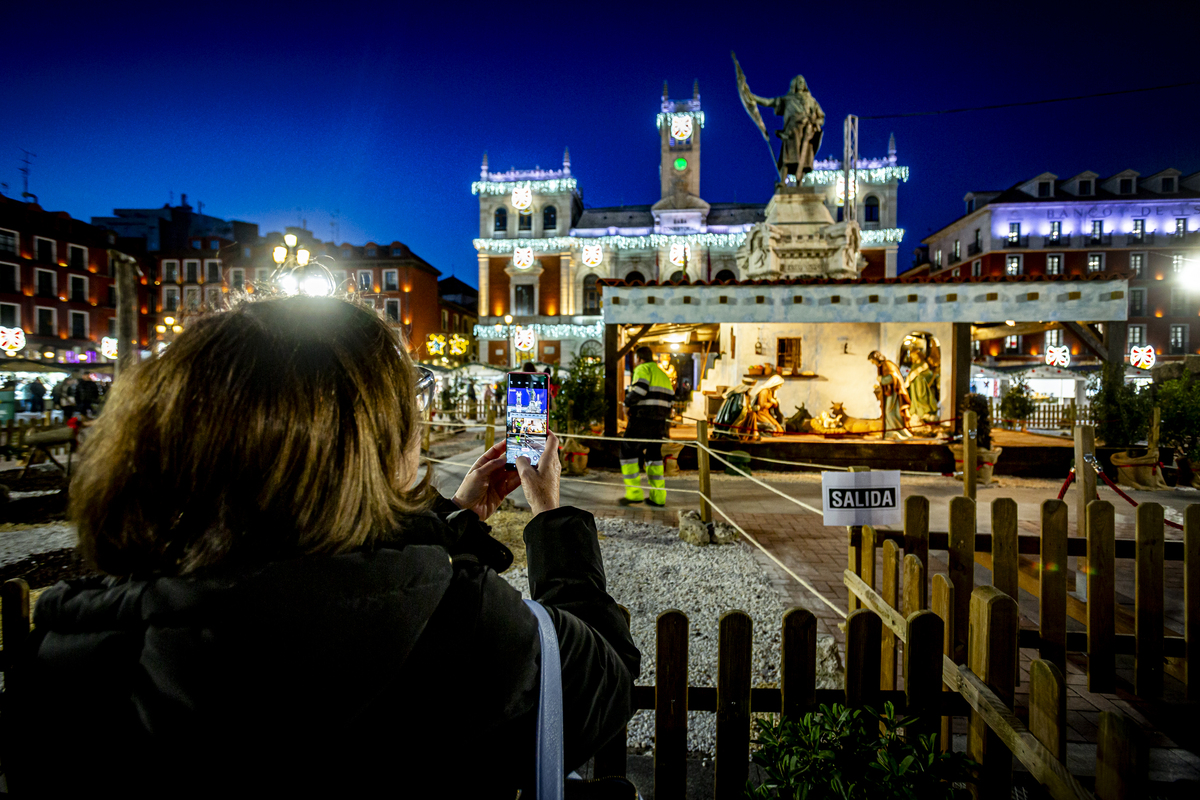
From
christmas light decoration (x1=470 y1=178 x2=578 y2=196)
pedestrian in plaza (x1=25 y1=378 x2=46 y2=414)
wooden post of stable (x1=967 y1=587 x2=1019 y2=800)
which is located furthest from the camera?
christmas light decoration (x1=470 y1=178 x2=578 y2=196)

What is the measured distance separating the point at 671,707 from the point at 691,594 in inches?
113

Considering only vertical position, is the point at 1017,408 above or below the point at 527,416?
below

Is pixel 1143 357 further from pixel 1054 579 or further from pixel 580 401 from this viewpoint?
pixel 1054 579

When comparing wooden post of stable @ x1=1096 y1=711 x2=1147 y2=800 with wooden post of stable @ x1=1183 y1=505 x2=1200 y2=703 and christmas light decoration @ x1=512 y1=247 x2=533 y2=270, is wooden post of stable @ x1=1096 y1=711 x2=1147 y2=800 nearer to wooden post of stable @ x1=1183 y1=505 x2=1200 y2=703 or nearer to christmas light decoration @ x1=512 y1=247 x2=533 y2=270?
wooden post of stable @ x1=1183 y1=505 x2=1200 y2=703

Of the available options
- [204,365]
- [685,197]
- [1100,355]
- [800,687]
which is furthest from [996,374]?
[204,365]

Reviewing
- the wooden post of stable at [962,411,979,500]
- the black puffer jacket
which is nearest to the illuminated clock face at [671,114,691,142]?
the wooden post of stable at [962,411,979,500]

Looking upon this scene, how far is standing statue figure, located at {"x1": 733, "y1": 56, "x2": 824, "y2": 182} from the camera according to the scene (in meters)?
13.1

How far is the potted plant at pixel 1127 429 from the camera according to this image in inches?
354

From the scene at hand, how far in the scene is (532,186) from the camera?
38.3m

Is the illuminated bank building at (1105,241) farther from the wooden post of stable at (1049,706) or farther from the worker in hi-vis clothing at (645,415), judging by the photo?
the wooden post of stable at (1049,706)

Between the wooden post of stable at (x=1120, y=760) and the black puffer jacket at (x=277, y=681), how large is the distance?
4.69 ft

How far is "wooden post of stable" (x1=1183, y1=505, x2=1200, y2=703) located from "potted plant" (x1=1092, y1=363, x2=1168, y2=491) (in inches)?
306

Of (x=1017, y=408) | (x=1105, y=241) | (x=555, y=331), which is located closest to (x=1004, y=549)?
(x=1017, y=408)

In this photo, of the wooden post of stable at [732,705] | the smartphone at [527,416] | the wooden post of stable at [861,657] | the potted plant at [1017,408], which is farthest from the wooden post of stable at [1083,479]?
the potted plant at [1017,408]
